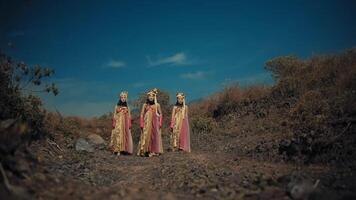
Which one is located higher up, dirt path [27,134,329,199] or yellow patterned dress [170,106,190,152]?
yellow patterned dress [170,106,190,152]

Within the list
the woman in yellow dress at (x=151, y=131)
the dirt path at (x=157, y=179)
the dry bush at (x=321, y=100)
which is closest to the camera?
the dirt path at (x=157, y=179)

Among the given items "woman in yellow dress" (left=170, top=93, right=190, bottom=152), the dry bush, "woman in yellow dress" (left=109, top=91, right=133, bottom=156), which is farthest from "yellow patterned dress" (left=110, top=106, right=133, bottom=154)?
the dry bush

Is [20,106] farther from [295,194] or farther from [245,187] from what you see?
[295,194]

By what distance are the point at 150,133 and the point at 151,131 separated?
3.2 inches

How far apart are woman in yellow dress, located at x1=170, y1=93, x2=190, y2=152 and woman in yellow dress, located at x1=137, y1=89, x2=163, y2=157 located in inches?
31.7

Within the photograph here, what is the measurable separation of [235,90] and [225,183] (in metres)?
17.6

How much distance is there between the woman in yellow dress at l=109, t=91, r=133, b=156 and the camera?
15156 millimetres

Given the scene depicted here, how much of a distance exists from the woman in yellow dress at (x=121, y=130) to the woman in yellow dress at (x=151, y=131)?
816 millimetres

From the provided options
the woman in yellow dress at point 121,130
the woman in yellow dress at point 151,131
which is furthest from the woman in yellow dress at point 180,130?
the woman in yellow dress at point 121,130

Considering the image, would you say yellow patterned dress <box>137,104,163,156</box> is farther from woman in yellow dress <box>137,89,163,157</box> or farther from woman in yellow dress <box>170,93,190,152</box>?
woman in yellow dress <box>170,93,190,152</box>

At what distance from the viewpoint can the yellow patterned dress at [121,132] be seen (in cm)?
1516

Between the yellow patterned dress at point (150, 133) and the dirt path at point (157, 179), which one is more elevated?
the yellow patterned dress at point (150, 133)

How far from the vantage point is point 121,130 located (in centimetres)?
1536

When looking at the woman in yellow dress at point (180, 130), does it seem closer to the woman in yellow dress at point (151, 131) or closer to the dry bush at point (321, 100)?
the woman in yellow dress at point (151, 131)
